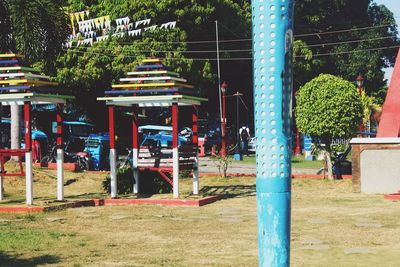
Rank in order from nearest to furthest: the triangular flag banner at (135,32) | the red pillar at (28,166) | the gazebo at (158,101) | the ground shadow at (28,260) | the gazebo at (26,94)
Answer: the ground shadow at (28,260) < the red pillar at (28,166) < the gazebo at (26,94) < the gazebo at (158,101) < the triangular flag banner at (135,32)

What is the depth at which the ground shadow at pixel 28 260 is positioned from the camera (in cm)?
809

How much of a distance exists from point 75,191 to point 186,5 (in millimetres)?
19403

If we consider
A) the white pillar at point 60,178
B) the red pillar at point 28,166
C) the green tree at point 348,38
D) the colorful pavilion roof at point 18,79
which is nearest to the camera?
the red pillar at point 28,166

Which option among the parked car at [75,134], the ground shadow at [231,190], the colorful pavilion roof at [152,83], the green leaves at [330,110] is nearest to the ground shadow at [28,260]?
the colorful pavilion roof at [152,83]

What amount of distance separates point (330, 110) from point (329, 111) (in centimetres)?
4

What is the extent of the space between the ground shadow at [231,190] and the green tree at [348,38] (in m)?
24.5

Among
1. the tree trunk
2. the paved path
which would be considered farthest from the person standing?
the tree trunk

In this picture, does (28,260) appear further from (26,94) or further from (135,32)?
(135,32)

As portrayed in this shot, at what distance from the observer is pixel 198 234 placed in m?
10.5

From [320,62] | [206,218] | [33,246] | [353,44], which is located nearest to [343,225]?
[206,218]

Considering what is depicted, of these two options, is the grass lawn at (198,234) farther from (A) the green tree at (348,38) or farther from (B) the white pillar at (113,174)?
(A) the green tree at (348,38)

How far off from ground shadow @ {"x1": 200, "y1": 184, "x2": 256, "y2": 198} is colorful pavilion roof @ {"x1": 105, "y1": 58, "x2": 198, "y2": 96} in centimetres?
285

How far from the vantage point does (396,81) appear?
1797 cm

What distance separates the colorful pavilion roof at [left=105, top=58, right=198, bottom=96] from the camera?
51.2 ft
